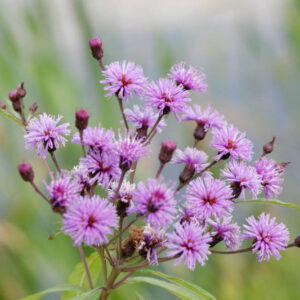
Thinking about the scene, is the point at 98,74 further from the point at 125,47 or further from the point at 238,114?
the point at 238,114

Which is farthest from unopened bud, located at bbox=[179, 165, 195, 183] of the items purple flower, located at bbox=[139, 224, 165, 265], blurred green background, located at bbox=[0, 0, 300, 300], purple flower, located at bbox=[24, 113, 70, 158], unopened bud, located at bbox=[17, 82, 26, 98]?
blurred green background, located at bbox=[0, 0, 300, 300]

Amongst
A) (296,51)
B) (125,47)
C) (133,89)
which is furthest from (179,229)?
(296,51)

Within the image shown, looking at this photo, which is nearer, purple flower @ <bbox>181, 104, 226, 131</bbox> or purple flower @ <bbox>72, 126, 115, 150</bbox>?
purple flower @ <bbox>72, 126, 115, 150</bbox>

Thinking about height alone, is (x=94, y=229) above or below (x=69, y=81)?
below

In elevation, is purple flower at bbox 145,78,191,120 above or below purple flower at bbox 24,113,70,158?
above

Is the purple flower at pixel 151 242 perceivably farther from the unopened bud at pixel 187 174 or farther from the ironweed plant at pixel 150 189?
the unopened bud at pixel 187 174

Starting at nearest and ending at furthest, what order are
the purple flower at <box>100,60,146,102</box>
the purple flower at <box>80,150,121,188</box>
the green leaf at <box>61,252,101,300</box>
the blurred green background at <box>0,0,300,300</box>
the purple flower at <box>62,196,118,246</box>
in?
the purple flower at <box>62,196,118,246</box>, the purple flower at <box>80,150,121,188</box>, the purple flower at <box>100,60,146,102</box>, the green leaf at <box>61,252,101,300</box>, the blurred green background at <box>0,0,300,300</box>

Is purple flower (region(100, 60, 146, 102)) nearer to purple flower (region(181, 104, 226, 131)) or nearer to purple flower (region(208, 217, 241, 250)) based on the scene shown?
purple flower (region(181, 104, 226, 131))
